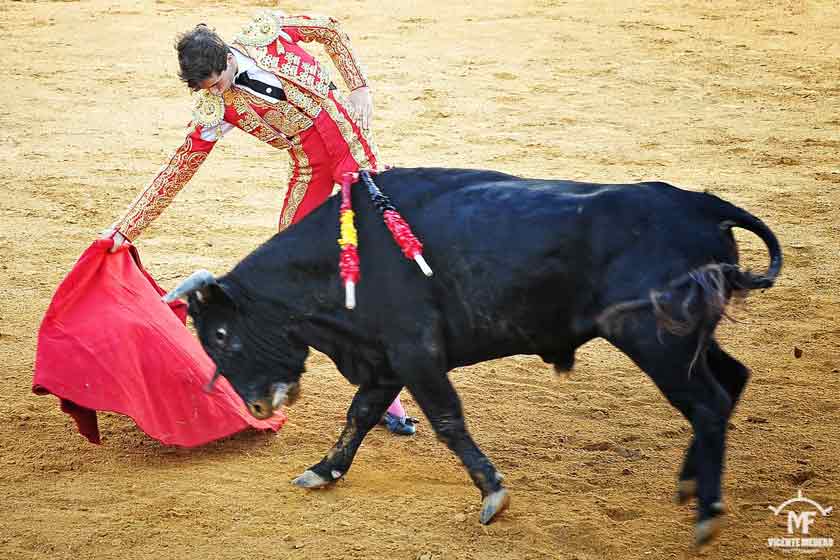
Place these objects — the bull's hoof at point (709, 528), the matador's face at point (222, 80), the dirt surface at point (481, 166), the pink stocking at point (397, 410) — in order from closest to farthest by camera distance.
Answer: the bull's hoof at point (709, 528)
the dirt surface at point (481, 166)
the matador's face at point (222, 80)
the pink stocking at point (397, 410)

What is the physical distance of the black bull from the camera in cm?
362

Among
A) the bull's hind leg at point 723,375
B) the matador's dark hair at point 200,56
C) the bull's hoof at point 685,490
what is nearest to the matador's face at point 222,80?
the matador's dark hair at point 200,56

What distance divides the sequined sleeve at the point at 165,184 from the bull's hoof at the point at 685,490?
2250 mm

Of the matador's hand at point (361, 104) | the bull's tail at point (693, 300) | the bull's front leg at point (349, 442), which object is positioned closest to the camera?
the bull's tail at point (693, 300)

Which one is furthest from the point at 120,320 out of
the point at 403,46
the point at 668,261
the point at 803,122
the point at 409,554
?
the point at 403,46

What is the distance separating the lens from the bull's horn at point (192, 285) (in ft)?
13.2

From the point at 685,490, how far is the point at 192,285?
1933mm

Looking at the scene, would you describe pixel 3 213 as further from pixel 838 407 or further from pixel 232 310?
pixel 838 407

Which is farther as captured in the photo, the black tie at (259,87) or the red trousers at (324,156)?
the red trousers at (324,156)

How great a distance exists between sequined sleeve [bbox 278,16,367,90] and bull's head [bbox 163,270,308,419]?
3.79 ft

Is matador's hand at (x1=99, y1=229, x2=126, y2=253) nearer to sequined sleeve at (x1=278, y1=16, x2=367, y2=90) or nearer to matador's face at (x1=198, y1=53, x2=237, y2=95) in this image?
matador's face at (x1=198, y1=53, x2=237, y2=95)

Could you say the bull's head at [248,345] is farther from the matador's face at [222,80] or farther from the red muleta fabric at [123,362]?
the matador's face at [222,80]

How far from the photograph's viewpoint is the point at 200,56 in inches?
165

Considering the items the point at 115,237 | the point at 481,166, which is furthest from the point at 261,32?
the point at 481,166
